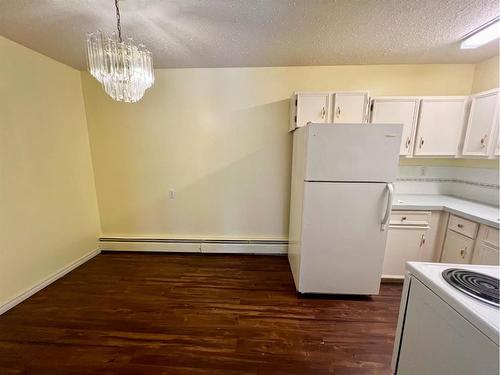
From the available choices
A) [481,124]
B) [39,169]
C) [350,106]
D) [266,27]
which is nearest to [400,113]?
[350,106]

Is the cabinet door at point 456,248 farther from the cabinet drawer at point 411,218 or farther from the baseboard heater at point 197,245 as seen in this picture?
the baseboard heater at point 197,245

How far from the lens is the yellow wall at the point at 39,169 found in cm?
195

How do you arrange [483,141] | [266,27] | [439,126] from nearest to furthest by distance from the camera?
[266,27] → [483,141] → [439,126]

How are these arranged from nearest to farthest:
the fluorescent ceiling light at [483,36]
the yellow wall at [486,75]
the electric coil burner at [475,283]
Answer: the electric coil burner at [475,283] → the fluorescent ceiling light at [483,36] → the yellow wall at [486,75]

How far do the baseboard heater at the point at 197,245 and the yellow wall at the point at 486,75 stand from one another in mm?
2864

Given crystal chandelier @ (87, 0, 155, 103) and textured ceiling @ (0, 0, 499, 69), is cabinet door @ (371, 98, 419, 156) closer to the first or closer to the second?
textured ceiling @ (0, 0, 499, 69)

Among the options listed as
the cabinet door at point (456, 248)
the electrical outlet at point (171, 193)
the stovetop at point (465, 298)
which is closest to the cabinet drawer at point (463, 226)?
the cabinet door at point (456, 248)

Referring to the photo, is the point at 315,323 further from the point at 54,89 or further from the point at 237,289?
the point at 54,89

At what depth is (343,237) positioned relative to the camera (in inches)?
78.5

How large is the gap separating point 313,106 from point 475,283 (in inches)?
79.1

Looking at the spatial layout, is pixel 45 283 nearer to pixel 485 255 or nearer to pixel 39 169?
pixel 39 169

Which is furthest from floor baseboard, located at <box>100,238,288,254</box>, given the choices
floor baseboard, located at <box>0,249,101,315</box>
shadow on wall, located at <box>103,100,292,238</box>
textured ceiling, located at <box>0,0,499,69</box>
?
textured ceiling, located at <box>0,0,499,69</box>

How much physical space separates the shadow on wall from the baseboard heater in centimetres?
9

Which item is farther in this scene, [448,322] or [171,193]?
[171,193]
